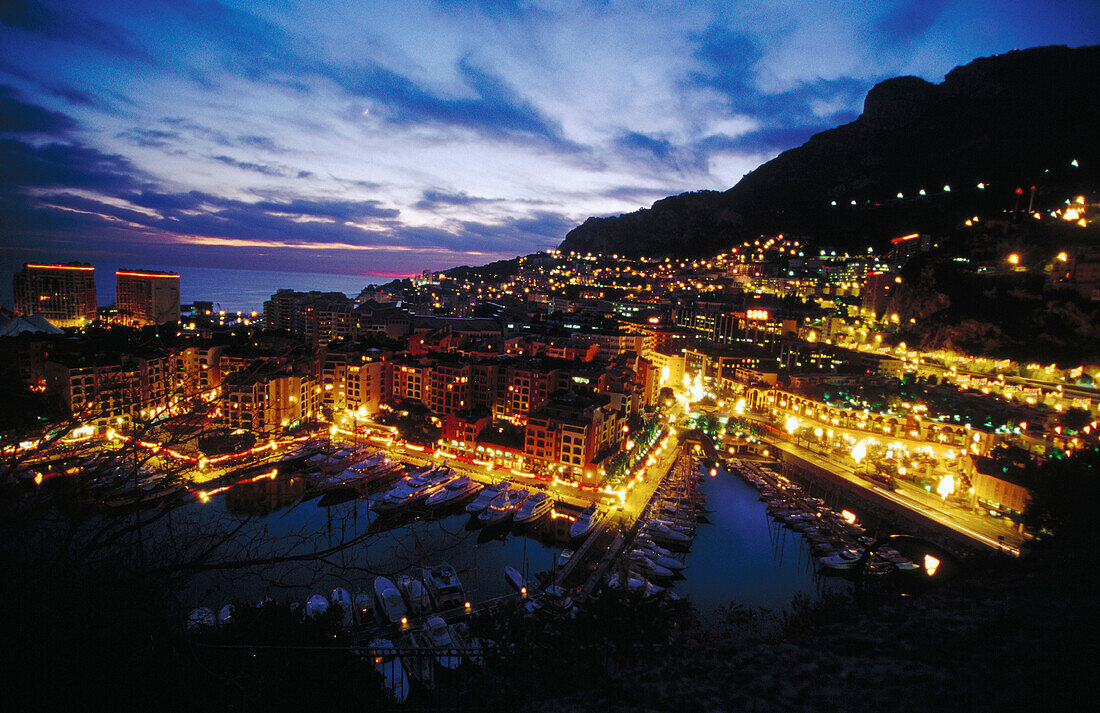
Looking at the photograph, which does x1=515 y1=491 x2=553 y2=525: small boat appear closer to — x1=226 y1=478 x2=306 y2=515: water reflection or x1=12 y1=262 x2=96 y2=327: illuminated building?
x1=226 y1=478 x2=306 y2=515: water reflection

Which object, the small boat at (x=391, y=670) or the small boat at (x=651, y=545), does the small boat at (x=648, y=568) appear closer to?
the small boat at (x=651, y=545)

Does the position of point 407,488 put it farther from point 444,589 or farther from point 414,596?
point 414,596

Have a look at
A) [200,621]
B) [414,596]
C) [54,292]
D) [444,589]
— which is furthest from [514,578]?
[54,292]

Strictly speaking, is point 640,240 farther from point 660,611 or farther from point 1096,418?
point 660,611

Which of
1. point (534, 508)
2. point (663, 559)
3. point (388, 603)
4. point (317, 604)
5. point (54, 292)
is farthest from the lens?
point (54, 292)

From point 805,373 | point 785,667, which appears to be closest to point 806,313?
point 805,373

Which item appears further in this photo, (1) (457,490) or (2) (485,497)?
(1) (457,490)
